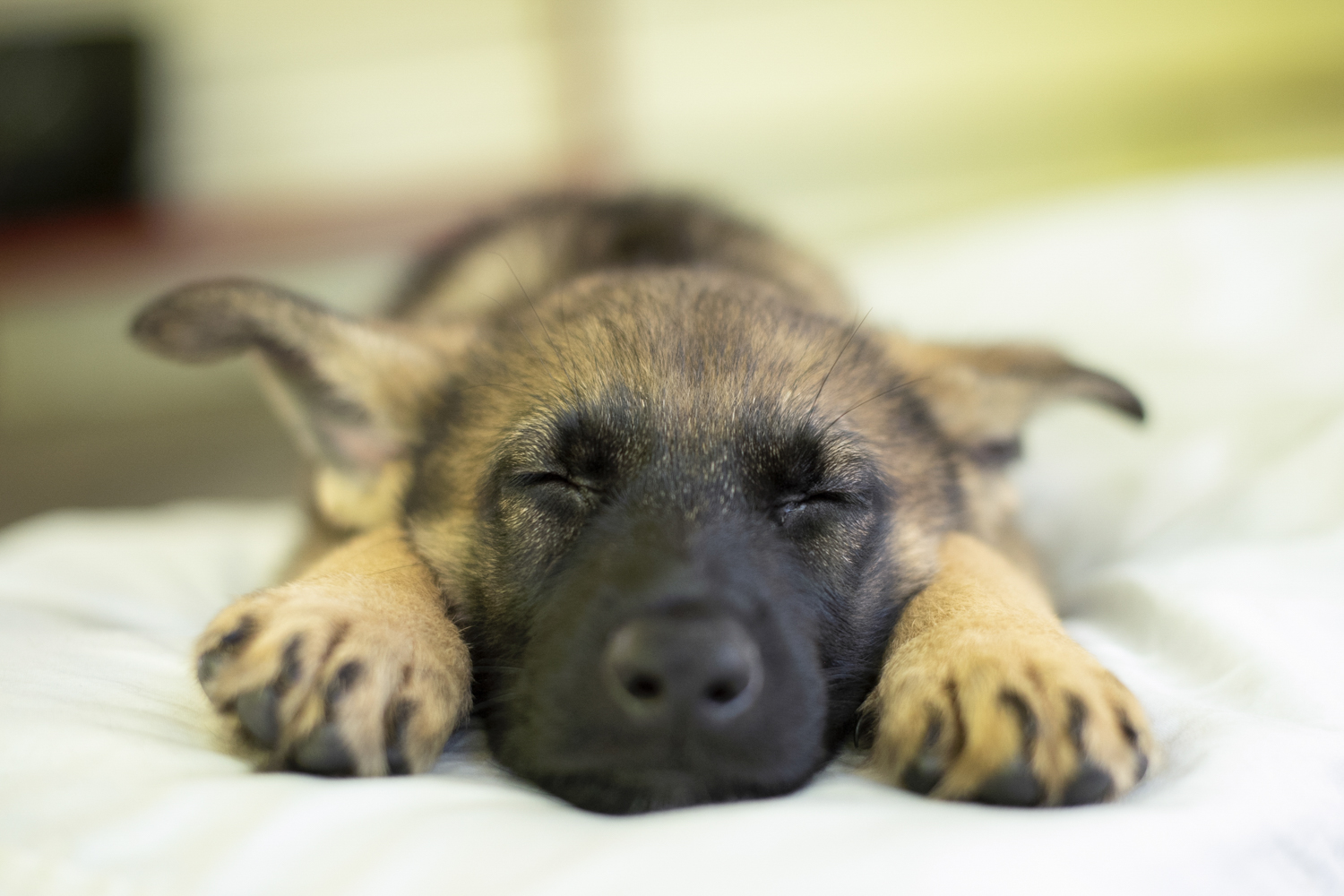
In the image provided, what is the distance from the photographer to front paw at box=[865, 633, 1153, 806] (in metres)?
1.06

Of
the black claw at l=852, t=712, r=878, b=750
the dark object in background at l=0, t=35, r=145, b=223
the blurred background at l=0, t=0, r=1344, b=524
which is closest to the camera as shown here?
the black claw at l=852, t=712, r=878, b=750

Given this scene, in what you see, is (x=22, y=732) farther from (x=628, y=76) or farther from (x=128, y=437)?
(x=628, y=76)

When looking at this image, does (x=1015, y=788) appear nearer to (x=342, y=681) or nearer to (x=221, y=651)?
(x=342, y=681)

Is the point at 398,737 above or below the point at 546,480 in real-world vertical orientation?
below

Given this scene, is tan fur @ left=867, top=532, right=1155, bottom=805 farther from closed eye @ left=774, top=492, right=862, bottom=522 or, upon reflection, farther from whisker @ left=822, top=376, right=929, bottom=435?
whisker @ left=822, top=376, right=929, bottom=435

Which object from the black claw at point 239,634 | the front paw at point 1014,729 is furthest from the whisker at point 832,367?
the black claw at point 239,634

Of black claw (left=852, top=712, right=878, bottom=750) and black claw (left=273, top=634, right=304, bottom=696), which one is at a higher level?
black claw (left=273, top=634, right=304, bottom=696)

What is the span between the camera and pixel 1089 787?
105 centimetres

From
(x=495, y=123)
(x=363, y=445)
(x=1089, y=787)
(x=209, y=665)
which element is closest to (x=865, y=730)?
(x=1089, y=787)

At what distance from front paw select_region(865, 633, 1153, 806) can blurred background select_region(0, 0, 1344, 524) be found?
5332mm

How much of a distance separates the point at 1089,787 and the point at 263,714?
887 millimetres

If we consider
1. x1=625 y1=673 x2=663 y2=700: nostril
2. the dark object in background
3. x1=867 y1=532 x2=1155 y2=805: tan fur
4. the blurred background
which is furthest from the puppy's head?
the dark object in background

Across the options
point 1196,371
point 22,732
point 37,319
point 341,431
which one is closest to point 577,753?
point 22,732

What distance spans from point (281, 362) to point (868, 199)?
556 centimetres
